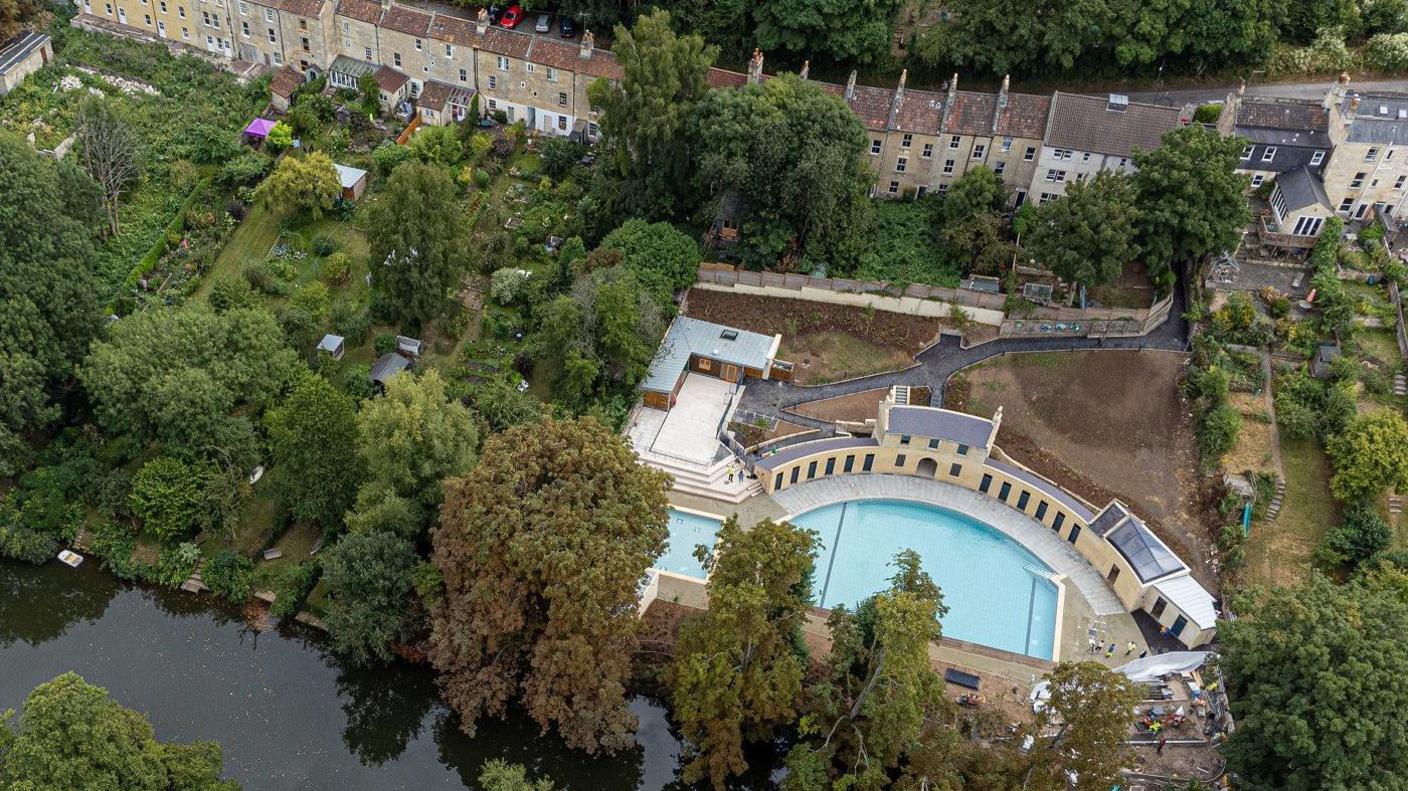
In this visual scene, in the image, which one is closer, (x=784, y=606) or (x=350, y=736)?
(x=784, y=606)

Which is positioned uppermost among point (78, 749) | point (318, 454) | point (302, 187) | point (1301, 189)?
point (1301, 189)

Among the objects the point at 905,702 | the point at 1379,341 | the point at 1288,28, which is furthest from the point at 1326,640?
the point at 1288,28

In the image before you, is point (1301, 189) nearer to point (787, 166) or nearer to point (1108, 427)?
point (1108, 427)

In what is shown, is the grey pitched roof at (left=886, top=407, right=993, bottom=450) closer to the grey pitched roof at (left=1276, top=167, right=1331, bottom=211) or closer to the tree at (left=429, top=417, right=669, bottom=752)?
the tree at (left=429, top=417, right=669, bottom=752)

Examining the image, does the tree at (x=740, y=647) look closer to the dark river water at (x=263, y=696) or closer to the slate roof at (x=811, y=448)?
the dark river water at (x=263, y=696)

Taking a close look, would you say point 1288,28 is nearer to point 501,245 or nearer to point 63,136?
point 501,245

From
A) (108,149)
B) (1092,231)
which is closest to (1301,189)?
(1092,231)

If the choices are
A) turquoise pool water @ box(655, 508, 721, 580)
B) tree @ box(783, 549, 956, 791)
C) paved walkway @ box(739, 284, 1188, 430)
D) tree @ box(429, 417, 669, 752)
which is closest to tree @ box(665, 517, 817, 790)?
tree @ box(783, 549, 956, 791)
